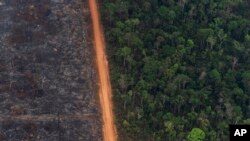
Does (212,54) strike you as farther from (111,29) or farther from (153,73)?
(111,29)

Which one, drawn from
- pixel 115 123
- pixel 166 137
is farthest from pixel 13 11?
pixel 166 137

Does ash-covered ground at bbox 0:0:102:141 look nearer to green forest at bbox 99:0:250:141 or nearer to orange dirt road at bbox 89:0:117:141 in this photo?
orange dirt road at bbox 89:0:117:141

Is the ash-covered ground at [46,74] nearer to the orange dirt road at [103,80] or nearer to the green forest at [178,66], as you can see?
the orange dirt road at [103,80]

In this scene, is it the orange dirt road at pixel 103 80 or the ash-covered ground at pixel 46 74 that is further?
the orange dirt road at pixel 103 80

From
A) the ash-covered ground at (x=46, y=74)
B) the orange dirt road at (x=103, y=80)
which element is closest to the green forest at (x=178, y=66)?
the orange dirt road at (x=103, y=80)

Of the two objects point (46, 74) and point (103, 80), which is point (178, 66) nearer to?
point (103, 80)

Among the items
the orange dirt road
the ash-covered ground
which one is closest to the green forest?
the orange dirt road
